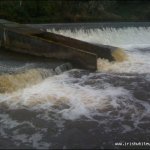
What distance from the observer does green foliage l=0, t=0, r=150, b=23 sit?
58.6ft

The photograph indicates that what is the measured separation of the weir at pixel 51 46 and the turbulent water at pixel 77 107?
36 cm

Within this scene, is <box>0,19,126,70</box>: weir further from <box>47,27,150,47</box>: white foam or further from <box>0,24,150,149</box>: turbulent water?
<box>47,27,150,47</box>: white foam

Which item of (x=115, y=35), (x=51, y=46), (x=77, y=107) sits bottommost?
(x=77, y=107)

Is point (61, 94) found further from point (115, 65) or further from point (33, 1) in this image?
point (33, 1)

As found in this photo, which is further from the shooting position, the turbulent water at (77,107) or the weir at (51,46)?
the weir at (51,46)

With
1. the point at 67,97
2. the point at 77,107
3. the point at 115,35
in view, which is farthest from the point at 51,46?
the point at 115,35

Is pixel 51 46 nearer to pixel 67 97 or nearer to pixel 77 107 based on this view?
pixel 67 97

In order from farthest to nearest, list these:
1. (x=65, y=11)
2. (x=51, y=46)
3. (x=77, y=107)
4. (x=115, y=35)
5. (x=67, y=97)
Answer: (x=65, y=11) < (x=115, y=35) < (x=51, y=46) < (x=67, y=97) < (x=77, y=107)

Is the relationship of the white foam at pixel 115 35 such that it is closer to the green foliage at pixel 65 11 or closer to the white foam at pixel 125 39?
the white foam at pixel 125 39

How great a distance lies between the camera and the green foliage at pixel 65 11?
17.9m

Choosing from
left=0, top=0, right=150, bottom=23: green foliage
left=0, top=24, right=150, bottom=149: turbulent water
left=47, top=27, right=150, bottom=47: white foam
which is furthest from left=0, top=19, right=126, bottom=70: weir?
left=0, top=0, right=150, bottom=23: green foliage

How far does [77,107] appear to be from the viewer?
7.50m

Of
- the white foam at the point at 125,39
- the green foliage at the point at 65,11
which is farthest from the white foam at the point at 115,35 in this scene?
the green foliage at the point at 65,11

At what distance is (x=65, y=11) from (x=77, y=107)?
12.7 meters
